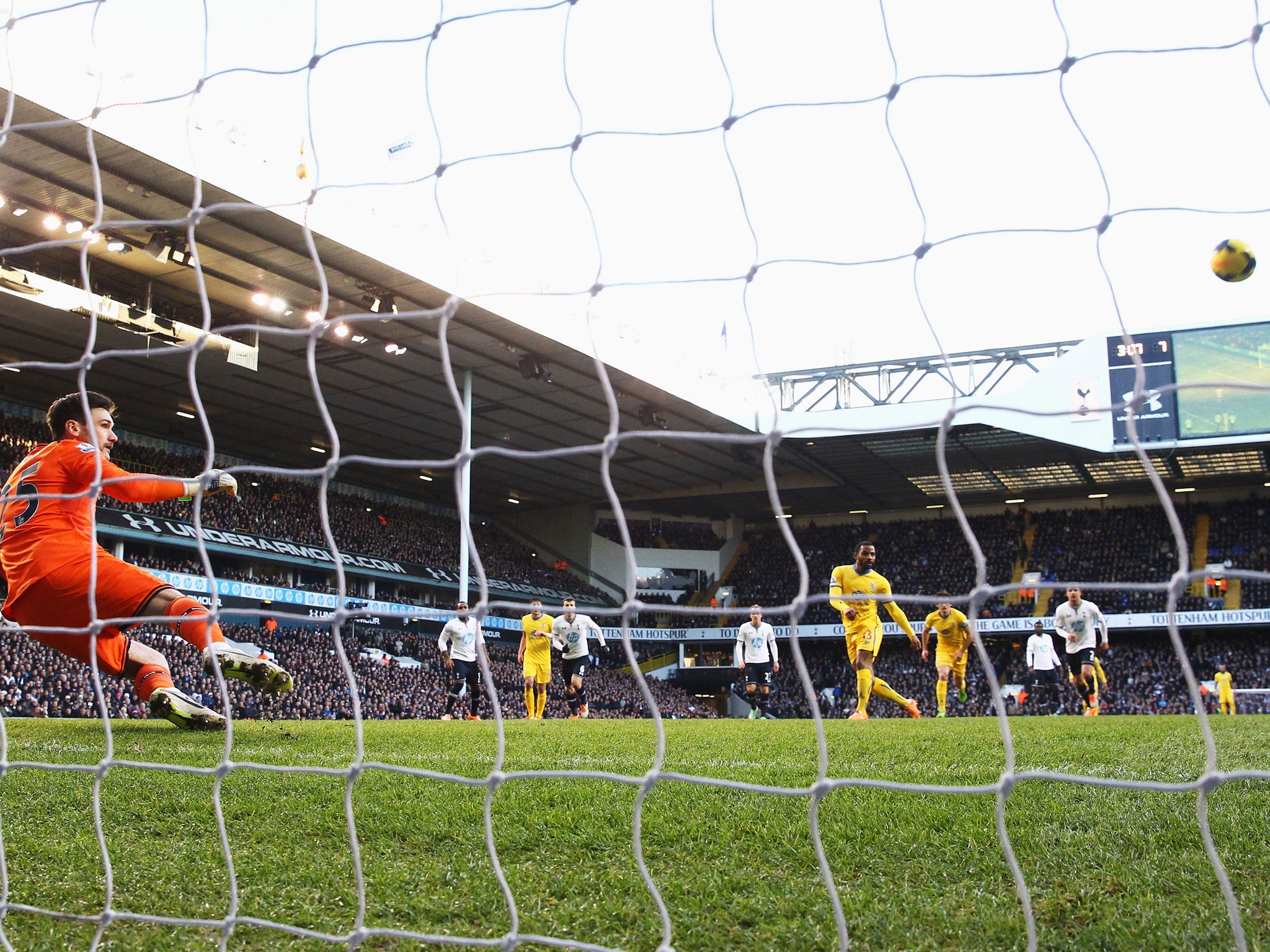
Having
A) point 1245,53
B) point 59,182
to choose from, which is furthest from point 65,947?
point 59,182

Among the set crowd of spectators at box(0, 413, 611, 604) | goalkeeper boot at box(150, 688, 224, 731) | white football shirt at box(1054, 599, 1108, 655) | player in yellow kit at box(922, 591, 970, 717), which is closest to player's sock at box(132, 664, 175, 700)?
goalkeeper boot at box(150, 688, 224, 731)

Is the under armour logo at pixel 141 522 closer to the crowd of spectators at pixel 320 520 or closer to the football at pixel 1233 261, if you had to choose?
the crowd of spectators at pixel 320 520

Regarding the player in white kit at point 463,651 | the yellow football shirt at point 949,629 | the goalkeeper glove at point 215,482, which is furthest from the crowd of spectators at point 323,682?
the goalkeeper glove at point 215,482

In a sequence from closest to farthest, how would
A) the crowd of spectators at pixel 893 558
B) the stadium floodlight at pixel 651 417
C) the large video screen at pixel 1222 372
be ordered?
the large video screen at pixel 1222 372
the stadium floodlight at pixel 651 417
the crowd of spectators at pixel 893 558

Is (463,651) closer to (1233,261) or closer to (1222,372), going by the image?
(1233,261)

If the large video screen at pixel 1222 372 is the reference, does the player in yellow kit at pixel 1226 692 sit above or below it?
below

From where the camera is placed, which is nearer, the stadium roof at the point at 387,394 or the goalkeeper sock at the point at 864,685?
the goalkeeper sock at the point at 864,685

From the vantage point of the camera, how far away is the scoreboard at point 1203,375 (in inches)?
830

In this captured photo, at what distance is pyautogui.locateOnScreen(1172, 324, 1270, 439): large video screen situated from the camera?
2102 centimetres

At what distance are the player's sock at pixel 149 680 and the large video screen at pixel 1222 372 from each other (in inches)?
799

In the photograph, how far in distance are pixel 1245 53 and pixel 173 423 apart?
31549mm

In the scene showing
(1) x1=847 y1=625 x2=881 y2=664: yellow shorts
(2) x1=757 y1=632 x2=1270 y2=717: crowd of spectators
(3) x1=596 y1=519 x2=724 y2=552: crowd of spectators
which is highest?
(3) x1=596 y1=519 x2=724 y2=552: crowd of spectators

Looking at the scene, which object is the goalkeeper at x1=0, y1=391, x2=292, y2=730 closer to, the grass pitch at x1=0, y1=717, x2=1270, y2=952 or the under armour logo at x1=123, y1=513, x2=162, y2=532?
the grass pitch at x1=0, y1=717, x2=1270, y2=952

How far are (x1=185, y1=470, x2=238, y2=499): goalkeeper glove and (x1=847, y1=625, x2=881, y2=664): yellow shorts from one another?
8.77 m
